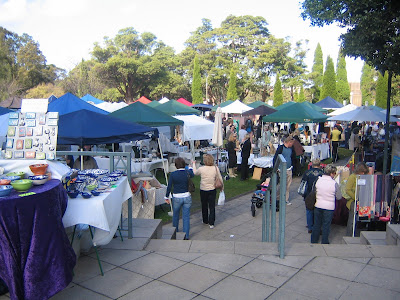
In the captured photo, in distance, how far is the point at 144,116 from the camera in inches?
383

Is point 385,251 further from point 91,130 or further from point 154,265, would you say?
point 91,130

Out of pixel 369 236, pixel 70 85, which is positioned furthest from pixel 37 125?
pixel 70 85

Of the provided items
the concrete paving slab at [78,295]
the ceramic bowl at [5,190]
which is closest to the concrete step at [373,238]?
the concrete paving slab at [78,295]

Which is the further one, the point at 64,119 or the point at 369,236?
the point at 64,119

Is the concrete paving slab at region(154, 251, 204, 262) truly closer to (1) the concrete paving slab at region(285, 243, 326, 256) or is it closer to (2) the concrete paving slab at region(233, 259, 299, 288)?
(2) the concrete paving slab at region(233, 259, 299, 288)

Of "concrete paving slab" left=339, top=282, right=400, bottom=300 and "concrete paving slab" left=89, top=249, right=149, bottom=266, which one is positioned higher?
"concrete paving slab" left=89, top=249, right=149, bottom=266

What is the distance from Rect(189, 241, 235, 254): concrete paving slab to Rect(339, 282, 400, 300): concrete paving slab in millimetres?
1492

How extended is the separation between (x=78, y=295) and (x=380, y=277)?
312 cm

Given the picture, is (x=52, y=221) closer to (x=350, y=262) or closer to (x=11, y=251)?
(x=11, y=251)

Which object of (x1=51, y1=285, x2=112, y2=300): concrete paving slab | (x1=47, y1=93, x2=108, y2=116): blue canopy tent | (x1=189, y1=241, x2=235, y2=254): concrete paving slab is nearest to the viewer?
(x1=51, y1=285, x2=112, y2=300): concrete paving slab

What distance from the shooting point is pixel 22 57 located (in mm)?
41656

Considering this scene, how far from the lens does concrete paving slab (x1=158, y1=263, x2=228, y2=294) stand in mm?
3707

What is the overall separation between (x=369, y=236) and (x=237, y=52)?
3999 centimetres

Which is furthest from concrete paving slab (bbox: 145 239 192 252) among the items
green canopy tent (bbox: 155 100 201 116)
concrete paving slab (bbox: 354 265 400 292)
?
green canopy tent (bbox: 155 100 201 116)
